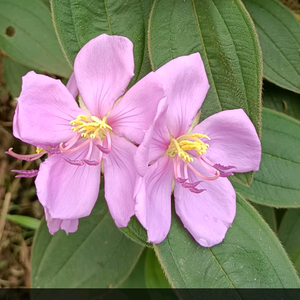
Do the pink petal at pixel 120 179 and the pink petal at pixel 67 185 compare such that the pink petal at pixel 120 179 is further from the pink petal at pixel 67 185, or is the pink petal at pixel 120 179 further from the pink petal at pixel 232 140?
the pink petal at pixel 232 140

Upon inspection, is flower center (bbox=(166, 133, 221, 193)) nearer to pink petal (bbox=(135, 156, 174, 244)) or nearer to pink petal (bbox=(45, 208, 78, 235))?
pink petal (bbox=(135, 156, 174, 244))

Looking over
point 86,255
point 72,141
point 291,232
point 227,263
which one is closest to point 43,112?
point 72,141

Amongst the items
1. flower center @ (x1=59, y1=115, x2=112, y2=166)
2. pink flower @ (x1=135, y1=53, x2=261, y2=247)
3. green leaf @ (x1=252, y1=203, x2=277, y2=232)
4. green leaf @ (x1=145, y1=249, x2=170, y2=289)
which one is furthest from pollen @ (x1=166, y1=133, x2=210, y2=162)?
green leaf @ (x1=145, y1=249, x2=170, y2=289)

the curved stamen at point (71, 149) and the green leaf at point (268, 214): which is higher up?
the curved stamen at point (71, 149)

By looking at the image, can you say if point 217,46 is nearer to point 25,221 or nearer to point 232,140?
point 232,140

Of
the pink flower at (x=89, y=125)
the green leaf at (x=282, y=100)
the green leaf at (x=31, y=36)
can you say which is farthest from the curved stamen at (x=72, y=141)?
the green leaf at (x=282, y=100)

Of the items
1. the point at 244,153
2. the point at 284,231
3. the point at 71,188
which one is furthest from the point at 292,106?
the point at 71,188

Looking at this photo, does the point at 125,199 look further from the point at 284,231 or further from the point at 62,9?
the point at 284,231
